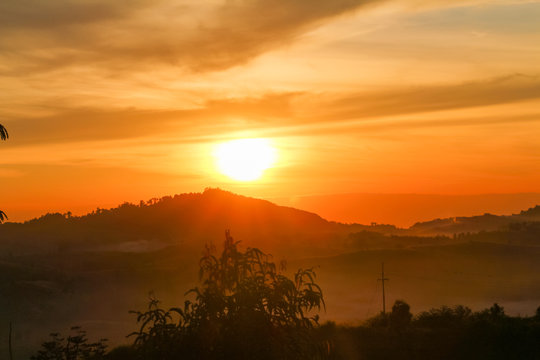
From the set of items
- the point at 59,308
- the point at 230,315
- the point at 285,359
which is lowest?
the point at 59,308

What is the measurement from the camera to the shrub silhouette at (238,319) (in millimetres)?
11523

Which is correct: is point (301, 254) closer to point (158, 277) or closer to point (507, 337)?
point (158, 277)

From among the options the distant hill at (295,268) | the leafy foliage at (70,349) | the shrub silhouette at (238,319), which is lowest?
the distant hill at (295,268)

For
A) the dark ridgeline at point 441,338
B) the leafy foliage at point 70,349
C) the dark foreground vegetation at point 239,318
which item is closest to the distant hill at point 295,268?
the dark ridgeline at point 441,338

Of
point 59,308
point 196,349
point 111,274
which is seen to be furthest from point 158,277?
point 196,349

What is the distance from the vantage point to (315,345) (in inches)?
464

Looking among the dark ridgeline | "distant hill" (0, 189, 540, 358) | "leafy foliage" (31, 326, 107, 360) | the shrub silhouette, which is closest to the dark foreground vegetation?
the shrub silhouette

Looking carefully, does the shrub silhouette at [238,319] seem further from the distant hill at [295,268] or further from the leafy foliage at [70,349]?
the distant hill at [295,268]

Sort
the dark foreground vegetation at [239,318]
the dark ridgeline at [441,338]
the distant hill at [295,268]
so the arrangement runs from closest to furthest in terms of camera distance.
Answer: the dark foreground vegetation at [239,318], the dark ridgeline at [441,338], the distant hill at [295,268]

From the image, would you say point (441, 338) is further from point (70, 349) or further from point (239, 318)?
point (239, 318)

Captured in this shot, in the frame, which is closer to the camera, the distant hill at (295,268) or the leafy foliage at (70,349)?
the leafy foliage at (70,349)

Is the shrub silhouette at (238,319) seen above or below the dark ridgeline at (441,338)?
above

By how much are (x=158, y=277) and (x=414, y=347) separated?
124m

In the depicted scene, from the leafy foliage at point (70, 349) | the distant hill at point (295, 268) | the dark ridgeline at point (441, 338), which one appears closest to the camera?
the leafy foliage at point (70, 349)
